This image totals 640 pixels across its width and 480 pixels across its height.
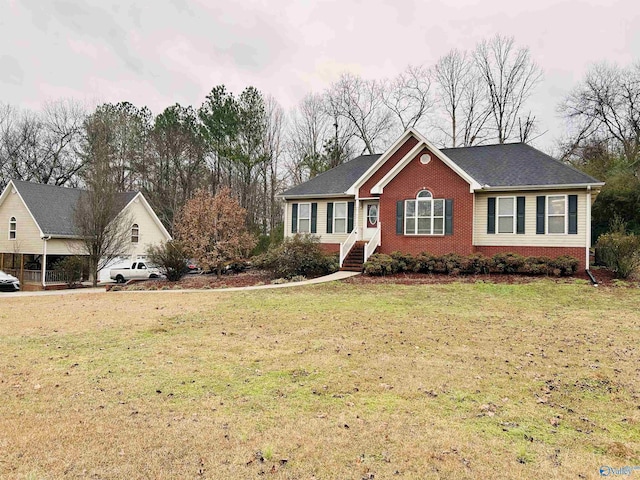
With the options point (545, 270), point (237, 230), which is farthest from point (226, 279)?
point (545, 270)

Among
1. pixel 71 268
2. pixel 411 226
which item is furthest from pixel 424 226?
pixel 71 268

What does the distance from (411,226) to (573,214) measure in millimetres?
6724

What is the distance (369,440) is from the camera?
3.95 metres

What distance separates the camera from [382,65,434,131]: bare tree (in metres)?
38.1

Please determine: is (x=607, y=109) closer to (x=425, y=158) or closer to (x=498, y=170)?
(x=498, y=170)

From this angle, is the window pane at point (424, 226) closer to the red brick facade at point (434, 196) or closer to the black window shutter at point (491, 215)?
the red brick facade at point (434, 196)

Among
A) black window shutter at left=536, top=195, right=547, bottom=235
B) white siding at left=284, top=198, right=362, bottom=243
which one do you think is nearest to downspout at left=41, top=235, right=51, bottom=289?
white siding at left=284, top=198, right=362, bottom=243

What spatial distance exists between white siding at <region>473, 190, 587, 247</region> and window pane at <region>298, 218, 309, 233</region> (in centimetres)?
898

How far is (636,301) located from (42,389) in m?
14.1

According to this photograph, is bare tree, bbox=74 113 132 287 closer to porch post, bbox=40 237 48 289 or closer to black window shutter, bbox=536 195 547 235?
porch post, bbox=40 237 48 289

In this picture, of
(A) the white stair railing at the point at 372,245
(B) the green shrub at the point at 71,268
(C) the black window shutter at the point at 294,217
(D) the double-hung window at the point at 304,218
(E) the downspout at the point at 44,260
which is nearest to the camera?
(A) the white stair railing at the point at 372,245

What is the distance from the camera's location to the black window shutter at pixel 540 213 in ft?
59.8

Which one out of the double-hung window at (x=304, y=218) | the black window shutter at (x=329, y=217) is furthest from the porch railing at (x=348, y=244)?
the double-hung window at (x=304, y=218)

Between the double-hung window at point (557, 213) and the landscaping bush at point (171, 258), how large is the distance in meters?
17.0
